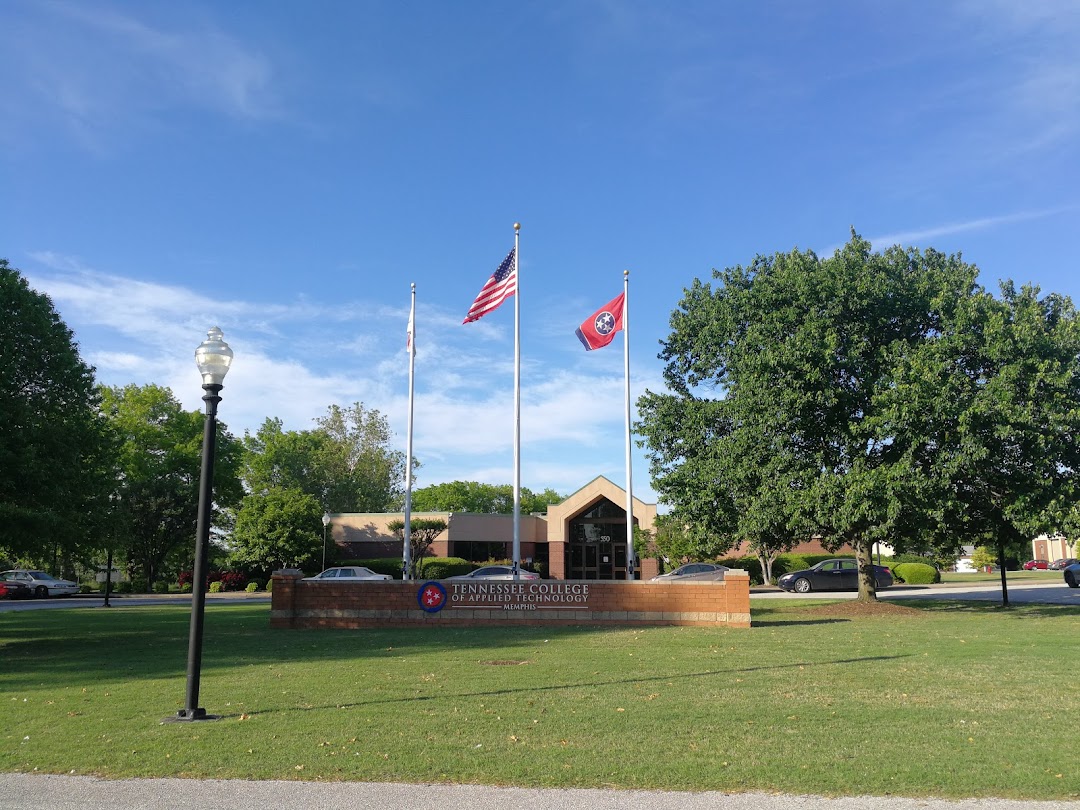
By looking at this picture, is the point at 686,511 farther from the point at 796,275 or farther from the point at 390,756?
the point at 390,756

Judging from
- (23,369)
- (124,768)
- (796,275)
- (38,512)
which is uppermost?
(796,275)

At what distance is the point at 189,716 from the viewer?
8961 mm

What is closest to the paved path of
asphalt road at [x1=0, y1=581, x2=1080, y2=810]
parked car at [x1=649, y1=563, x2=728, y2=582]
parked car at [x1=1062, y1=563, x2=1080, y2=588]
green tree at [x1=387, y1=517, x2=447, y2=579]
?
asphalt road at [x1=0, y1=581, x2=1080, y2=810]

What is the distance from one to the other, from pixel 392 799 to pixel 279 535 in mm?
41740

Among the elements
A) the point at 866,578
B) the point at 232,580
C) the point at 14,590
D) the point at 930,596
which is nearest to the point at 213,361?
the point at 866,578

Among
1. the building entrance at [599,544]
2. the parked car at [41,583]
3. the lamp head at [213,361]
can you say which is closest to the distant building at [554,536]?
the building entrance at [599,544]

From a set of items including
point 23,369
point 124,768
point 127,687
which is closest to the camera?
point 124,768

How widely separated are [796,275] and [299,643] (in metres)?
15.0

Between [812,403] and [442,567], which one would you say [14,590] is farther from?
[812,403]

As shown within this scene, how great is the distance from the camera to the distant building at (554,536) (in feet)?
152

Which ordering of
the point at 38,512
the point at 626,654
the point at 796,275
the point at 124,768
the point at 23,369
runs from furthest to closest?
the point at 796,275, the point at 23,369, the point at 38,512, the point at 626,654, the point at 124,768

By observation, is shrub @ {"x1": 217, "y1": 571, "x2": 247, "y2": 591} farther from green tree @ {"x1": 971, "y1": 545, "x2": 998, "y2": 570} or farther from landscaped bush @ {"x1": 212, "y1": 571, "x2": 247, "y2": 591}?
green tree @ {"x1": 971, "y1": 545, "x2": 998, "y2": 570}

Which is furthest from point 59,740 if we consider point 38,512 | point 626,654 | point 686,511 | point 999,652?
point 686,511

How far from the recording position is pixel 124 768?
7.08 meters
